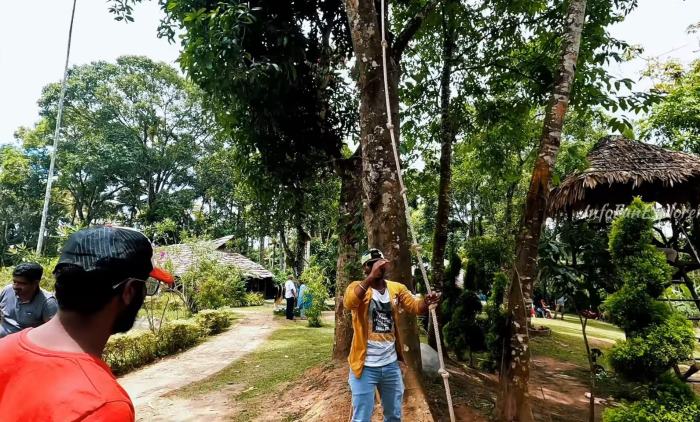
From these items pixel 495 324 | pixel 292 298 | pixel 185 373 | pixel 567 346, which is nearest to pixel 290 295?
pixel 292 298

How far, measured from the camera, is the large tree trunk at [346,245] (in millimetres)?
7055

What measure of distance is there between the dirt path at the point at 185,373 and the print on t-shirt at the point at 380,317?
355 cm

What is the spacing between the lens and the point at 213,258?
19.0 metres

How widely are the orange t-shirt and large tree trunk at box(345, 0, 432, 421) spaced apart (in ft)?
10.8

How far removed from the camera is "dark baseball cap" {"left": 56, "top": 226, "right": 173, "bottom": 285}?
3.99 feet

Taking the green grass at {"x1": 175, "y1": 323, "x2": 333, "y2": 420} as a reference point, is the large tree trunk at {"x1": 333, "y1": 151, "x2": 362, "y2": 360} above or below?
above

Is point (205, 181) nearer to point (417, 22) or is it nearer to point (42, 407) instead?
point (417, 22)

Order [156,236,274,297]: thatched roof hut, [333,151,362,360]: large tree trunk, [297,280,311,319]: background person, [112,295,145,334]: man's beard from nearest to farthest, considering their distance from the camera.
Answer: [112,295,145,334]: man's beard, [333,151,362,360]: large tree trunk, [297,280,311,319]: background person, [156,236,274,297]: thatched roof hut

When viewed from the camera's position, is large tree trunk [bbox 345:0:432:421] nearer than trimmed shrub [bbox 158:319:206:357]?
Yes

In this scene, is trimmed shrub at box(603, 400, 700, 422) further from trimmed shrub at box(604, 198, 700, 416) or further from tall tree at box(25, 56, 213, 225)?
tall tree at box(25, 56, 213, 225)

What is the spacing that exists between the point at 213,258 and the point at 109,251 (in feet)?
61.2

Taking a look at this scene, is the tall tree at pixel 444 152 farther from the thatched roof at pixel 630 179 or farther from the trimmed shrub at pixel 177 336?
the trimmed shrub at pixel 177 336

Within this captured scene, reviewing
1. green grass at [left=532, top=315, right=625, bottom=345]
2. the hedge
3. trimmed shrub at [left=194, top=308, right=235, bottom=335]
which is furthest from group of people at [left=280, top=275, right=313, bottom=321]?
green grass at [left=532, top=315, right=625, bottom=345]

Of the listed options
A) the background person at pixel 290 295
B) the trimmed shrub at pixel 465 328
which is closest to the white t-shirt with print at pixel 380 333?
the trimmed shrub at pixel 465 328
